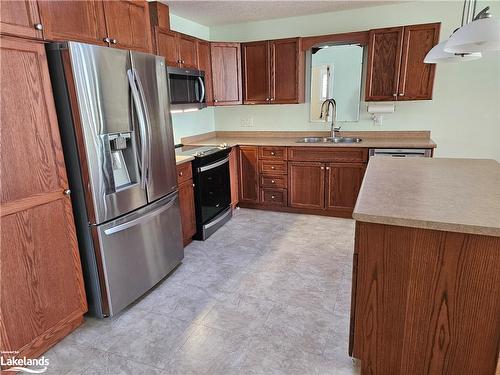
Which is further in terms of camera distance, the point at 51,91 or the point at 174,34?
the point at 174,34

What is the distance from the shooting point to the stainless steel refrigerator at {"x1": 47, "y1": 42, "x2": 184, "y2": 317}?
6.02ft

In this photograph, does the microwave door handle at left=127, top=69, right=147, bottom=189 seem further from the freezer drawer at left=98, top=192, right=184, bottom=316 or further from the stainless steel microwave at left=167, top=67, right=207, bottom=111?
the stainless steel microwave at left=167, top=67, right=207, bottom=111

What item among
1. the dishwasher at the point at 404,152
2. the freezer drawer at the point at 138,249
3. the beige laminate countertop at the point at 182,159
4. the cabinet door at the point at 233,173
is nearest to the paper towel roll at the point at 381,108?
the dishwasher at the point at 404,152

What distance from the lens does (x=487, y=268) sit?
1.31 metres

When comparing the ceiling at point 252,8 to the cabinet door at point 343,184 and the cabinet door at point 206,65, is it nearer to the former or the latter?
the cabinet door at point 206,65

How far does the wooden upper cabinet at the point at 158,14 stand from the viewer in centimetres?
304

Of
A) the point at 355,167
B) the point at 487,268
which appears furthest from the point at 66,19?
the point at 355,167

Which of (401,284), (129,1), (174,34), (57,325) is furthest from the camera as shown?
(174,34)

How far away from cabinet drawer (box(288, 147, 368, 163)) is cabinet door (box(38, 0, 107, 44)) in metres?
2.41

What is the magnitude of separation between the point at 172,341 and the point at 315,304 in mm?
1005

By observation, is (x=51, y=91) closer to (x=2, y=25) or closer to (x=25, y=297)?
(x=2, y=25)

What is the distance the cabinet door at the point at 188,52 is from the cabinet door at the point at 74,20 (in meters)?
1.31

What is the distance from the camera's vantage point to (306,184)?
392 centimetres

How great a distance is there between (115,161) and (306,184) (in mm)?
2410
